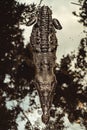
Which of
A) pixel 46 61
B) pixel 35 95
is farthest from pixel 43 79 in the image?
pixel 35 95

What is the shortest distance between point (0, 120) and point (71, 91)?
4.00 metres

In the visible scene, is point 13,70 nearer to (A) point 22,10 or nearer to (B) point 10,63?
(B) point 10,63

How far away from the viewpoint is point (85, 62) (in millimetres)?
28375

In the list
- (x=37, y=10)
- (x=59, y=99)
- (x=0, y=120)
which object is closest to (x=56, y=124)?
(x=59, y=99)

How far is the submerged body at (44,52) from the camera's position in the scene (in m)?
24.7

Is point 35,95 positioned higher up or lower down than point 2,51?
lower down

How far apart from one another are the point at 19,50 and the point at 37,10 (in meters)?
2.34

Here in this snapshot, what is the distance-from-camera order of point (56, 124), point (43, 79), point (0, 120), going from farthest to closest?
point (56, 124), point (0, 120), point (43, 79)

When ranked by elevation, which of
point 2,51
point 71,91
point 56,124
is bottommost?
point 56,124

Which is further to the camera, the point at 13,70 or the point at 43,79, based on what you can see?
the point at 13,70

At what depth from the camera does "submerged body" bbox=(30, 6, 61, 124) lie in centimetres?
2467

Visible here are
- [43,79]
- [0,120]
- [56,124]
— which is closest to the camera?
[43,79]

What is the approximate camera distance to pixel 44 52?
2570cm

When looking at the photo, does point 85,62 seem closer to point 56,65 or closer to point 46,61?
point 56,65
